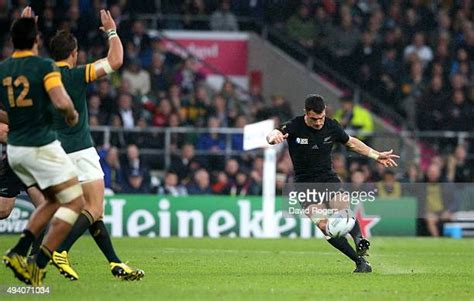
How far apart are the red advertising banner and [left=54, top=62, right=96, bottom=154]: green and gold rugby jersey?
17436mm

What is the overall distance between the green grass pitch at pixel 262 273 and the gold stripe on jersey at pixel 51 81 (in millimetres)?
1815

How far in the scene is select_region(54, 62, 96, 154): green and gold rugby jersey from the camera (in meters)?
12.1

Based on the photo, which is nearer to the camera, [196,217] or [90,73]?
[90,73]

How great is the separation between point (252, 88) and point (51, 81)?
18.4 m

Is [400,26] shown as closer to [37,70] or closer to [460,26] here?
[460,26]

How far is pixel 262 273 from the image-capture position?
45.7ft

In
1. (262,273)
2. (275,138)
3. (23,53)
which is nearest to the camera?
(23,53)

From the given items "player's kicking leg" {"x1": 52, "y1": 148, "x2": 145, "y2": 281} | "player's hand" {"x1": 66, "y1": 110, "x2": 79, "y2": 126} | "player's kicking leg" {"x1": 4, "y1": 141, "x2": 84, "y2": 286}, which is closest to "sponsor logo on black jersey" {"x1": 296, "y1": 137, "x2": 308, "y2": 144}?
"player's kicking leg" {"x1": 52, "y1": 148, "x2": 145, "y2": 281}

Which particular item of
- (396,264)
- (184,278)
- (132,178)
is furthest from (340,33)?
(184,278)

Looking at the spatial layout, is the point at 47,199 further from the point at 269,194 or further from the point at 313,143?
the point at 269,194

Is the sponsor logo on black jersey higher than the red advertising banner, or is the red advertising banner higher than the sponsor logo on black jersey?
the red advertising banner

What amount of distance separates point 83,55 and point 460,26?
33.3 ft

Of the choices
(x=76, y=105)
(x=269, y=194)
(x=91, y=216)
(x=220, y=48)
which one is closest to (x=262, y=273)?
(x=91, y=216)

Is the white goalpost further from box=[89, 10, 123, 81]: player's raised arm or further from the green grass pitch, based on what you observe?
box=[89, 10, 123, 81]: player's raised arm
